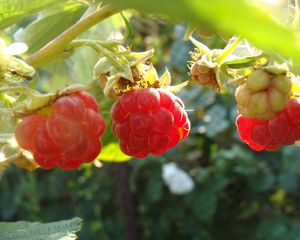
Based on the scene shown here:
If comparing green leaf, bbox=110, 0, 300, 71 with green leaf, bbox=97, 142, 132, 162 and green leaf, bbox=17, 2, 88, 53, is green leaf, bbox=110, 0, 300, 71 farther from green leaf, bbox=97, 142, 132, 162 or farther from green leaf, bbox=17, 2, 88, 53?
green leaf, bbox=97, 142, 132, 162

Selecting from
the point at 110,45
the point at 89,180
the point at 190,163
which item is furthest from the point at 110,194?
the point at 110,45

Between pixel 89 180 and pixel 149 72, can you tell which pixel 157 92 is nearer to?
pixel 149 72

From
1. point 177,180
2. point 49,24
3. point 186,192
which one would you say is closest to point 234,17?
point 49,24

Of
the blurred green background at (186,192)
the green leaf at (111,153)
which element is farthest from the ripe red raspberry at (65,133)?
the blurred green background at (186,192)

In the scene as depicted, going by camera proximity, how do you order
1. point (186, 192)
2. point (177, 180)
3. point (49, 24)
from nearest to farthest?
point (49, 24)
point (177, 180)
point (186, 192)

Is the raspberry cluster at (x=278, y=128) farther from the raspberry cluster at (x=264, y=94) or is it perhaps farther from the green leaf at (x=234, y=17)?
the green leaf at (x=234, y=17)

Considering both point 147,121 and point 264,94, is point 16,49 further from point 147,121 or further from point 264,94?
point 264,94
